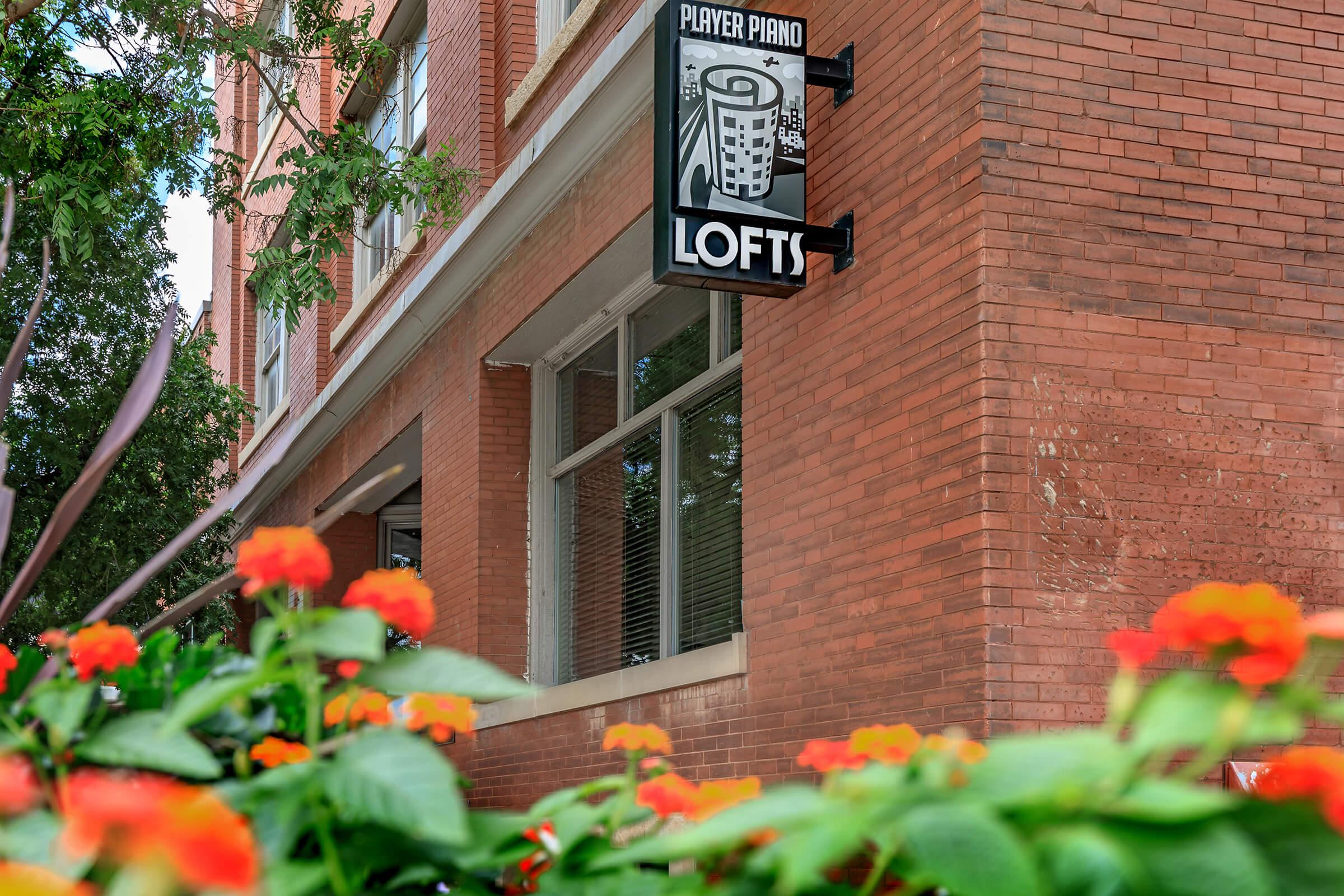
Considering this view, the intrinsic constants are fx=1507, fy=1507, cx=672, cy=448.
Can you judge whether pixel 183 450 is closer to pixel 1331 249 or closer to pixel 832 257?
pixel 832 257

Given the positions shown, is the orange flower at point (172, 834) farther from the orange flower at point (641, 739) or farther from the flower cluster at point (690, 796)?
the orange flower at point (641, 739)

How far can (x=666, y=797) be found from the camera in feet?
7.39

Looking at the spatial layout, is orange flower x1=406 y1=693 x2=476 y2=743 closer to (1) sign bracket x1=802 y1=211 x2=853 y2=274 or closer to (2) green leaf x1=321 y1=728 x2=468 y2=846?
(2) green leaf x1=321 y1=728 x2=468 y2=846

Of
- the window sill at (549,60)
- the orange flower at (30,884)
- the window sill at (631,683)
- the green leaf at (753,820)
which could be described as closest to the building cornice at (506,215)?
the window sill at (549,60)

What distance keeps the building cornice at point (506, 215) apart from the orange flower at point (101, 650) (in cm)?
656

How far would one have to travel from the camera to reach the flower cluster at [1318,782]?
1.39 meters

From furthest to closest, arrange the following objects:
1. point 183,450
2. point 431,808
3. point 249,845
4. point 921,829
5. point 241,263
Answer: point 241,263
point 183,450
point 431,808
point 921,829
point 249,845

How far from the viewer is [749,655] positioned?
7.66m

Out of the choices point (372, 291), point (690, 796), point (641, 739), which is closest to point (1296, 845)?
point (690, 796)

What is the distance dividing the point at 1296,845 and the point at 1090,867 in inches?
9.2

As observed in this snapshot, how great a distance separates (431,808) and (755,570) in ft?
19.7

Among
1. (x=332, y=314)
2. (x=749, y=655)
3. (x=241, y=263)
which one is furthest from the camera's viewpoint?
(x=241, y=263)

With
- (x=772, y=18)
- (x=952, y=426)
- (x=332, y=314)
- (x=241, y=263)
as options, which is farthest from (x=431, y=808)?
(x=241, y=263)

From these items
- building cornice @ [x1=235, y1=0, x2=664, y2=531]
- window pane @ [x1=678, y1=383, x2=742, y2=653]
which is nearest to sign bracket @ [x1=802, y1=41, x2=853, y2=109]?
building cornice @ [x1=235, y1=0, x2=664, y2=531]
